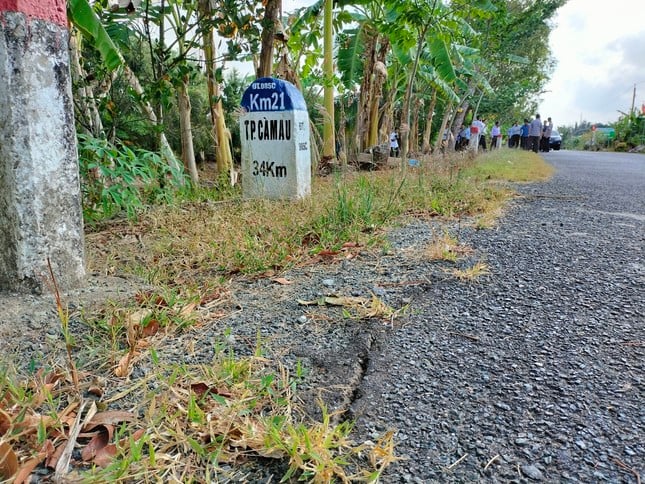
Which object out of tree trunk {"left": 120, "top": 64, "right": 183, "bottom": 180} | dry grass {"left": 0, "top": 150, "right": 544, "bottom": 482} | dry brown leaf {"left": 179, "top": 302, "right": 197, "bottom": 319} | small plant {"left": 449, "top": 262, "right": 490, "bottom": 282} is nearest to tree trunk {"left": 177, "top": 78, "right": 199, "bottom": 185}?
tree trunk {"left": 120, "top": 64, "right": 183, "bottom": 180}

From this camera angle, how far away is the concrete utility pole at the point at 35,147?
1.94 metres

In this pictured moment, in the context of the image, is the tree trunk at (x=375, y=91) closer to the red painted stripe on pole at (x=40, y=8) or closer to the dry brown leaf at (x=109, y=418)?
the red painted stripe on pole at (x=40, y=8)

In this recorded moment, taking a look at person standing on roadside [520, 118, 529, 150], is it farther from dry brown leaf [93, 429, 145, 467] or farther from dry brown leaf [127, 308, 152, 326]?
dry brown leaf [93, 429, 145, 467]

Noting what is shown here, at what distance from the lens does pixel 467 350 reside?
181 cm

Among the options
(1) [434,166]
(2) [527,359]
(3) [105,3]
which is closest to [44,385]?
(2) [527,359]

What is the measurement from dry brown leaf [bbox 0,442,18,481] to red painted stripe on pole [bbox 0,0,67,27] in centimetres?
173

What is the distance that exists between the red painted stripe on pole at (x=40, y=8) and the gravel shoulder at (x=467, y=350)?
48.1 inches

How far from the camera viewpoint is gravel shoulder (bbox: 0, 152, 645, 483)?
1270 millimetres

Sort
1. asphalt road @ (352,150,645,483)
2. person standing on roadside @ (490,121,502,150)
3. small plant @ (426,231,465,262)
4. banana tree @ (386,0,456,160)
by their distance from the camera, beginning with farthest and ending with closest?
person standing on roadside @ (490,121,502,150)
banana tree @ (386,0,456,160)
small plant @ (426,231,465,262)
asphalt road @ (352,150,645,483)

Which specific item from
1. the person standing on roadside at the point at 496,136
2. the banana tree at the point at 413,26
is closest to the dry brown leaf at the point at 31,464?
the banana tree at the point at 413,26

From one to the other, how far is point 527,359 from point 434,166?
5904 mm

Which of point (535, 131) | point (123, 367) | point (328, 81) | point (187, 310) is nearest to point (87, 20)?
point (187, 310)

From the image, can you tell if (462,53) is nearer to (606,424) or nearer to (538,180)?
(538,180)

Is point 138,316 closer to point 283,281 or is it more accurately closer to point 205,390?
point 205,390
